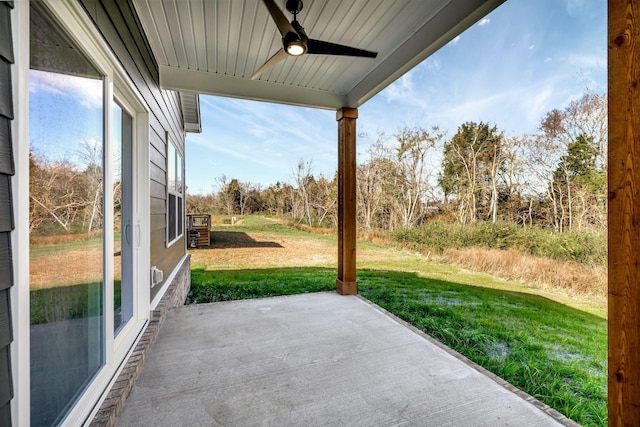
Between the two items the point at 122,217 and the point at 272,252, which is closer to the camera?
the point at 122,217

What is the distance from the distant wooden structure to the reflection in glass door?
18.9 ft

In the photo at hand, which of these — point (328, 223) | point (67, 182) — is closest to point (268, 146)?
point (328, 223)

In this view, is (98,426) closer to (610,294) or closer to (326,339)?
(326,339)

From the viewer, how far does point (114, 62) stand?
1734mm

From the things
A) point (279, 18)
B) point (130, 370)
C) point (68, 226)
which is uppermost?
point (279, 18)

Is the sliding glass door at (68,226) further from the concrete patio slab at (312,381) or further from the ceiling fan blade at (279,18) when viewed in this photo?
the ceiling fan blade at (279,18)

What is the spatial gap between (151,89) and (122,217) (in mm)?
1345

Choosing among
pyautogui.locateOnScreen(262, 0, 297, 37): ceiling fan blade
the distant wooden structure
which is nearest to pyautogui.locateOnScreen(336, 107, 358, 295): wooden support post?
pyautogui.locateOnScreen(262, 0, 297, 37): ceiling fan blade

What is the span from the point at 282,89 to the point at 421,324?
3186 mm

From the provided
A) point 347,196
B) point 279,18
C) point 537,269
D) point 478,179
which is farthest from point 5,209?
point 478,179

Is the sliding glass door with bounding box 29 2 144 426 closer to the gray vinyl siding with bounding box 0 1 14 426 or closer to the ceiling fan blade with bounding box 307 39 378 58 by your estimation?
the gray vinyl siding with bounding box 0 1 14 426

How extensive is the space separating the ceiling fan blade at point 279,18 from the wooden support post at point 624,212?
5.27 ft

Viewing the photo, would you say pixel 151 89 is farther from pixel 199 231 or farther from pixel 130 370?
pixel 199 231

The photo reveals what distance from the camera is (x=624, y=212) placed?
1.07 metres
